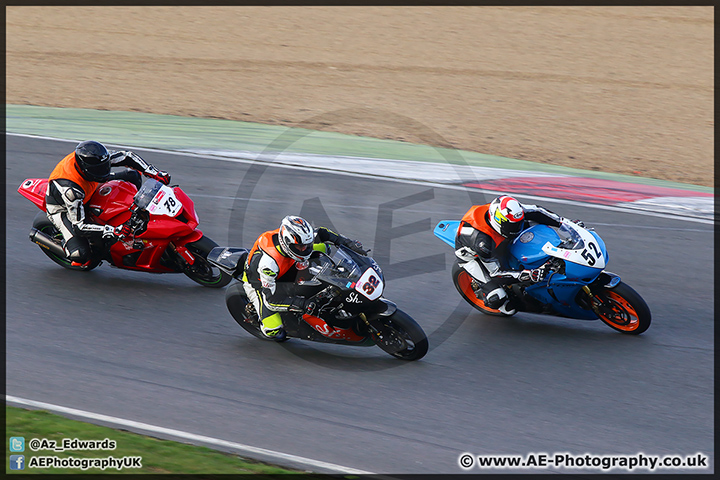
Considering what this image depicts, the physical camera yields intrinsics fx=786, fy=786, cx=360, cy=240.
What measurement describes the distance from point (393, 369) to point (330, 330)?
0.81 meters

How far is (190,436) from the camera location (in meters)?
7.09

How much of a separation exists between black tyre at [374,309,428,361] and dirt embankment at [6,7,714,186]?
910 cm

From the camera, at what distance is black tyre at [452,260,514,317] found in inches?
390

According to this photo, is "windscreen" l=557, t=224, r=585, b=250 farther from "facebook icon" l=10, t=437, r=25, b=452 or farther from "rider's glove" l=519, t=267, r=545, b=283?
"facebook icon" l=10, t=437, r=25, b=452

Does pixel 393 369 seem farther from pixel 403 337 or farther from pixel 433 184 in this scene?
pixel 433 184

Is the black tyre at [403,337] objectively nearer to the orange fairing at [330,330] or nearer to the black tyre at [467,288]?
the orange fairing at [330,330]

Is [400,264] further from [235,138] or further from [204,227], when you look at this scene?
[235,138]

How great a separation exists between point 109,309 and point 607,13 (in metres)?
23.4

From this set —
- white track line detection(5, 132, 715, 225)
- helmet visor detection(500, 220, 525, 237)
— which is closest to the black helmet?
helmet visor detection(500, 220, 525, 237)

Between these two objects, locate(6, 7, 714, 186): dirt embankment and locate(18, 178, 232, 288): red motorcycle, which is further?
locate(6, 7, 714, 186): dirt embankment

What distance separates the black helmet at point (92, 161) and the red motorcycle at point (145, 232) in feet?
1.13

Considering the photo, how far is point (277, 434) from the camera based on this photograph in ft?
23.8

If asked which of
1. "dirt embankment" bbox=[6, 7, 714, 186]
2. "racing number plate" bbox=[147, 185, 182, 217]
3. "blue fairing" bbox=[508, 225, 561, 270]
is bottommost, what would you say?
"dirt embankment" bbox=[6, 7, 714, 186]

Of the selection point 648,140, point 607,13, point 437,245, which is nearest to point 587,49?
point 607,13
